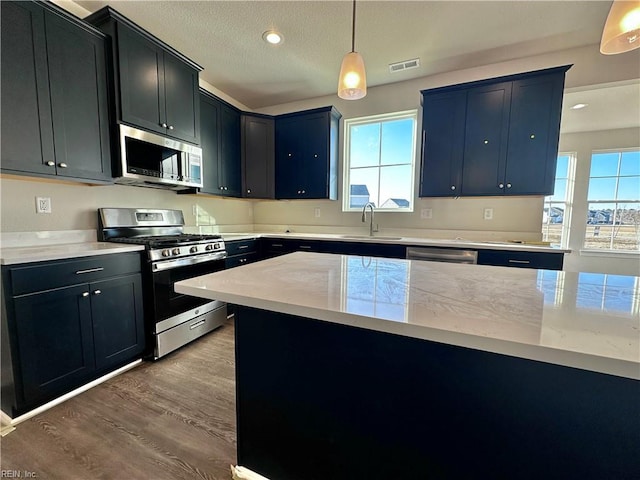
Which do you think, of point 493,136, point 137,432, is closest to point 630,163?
point 493,136

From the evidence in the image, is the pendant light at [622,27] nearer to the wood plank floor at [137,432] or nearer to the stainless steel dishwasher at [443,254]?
the stainless steel dishwasher at [443,254]

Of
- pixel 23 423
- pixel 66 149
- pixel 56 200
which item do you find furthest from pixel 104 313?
pixel 66 149

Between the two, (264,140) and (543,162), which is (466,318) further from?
(264,140)

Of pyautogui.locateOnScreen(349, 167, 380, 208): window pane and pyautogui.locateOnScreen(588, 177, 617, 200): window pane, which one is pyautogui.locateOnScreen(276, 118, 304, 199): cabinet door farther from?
pyautogui.locateOnScreen(588, 177, 617, 200): window pane

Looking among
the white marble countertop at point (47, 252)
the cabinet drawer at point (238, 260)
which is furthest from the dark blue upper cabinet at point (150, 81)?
the cabinet drawer at point (238, 260)

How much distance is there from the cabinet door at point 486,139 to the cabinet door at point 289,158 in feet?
6.33

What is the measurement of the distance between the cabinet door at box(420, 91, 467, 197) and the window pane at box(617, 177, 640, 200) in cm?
417

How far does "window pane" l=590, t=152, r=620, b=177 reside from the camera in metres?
4.62

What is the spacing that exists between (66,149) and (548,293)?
2.79 m

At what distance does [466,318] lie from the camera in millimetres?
678

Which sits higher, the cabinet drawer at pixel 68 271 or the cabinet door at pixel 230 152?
the cabinet door at pixel 230 152

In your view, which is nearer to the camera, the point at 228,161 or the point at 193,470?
the point at 193,470

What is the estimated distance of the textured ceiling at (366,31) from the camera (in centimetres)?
208

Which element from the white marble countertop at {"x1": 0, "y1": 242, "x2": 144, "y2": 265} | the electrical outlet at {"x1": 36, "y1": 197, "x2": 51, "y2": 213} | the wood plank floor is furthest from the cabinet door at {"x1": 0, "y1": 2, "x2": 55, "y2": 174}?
the wood plank floor
